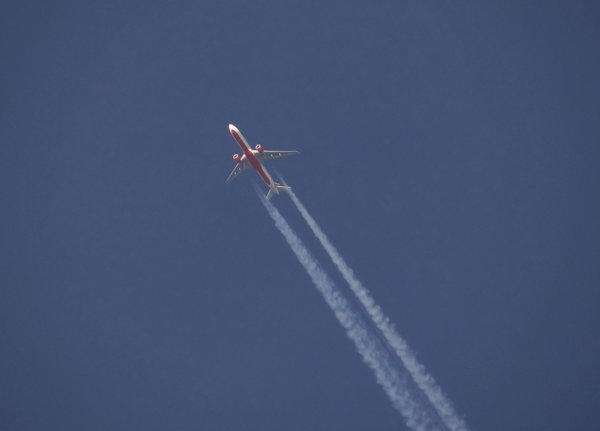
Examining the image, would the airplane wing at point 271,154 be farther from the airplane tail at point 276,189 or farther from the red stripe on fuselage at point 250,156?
the airplane tail at point 276,189

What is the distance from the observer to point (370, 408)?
84438 millimetres

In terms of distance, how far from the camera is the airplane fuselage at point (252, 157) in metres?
65.8

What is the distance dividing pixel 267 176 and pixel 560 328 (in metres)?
58.7

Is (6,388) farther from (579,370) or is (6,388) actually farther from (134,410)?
(579,370)

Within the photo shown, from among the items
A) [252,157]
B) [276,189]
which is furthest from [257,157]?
[276,189]

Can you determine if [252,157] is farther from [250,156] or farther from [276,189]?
[276,189]

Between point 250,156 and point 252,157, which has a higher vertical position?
point 250,156

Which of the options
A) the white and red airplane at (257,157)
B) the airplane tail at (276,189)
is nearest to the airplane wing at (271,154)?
the white and red airplane at (257,157)

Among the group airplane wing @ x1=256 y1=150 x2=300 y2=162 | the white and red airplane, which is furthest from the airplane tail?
airplane wing @ x1=256 y1=150 x2=300 y2=162

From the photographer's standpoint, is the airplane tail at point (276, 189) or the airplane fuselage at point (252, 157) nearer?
the airplane fuselage at point (252, 157)

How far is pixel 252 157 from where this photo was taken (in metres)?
66.1

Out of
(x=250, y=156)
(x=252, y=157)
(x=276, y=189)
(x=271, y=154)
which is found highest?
(x=271, y=154)

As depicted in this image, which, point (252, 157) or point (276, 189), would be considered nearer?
point (252, 157)

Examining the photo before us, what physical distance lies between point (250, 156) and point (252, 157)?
0.92 ft
